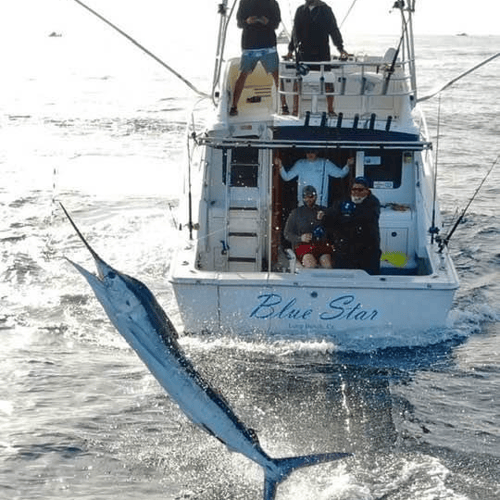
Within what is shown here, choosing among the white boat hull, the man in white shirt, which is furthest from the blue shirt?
the white boat hull

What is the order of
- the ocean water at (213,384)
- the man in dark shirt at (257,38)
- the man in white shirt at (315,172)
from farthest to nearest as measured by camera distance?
the man in dark shirt at (257,38)
the man in white shirt at (315,172)
the ocean water at (213,384)

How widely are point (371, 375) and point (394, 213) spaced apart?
7.57 ft

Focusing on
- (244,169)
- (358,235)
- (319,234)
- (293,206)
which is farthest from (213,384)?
(293,206)

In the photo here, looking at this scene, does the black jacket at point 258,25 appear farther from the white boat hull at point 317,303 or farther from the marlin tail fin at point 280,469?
the marlin tail fin at point 280,469

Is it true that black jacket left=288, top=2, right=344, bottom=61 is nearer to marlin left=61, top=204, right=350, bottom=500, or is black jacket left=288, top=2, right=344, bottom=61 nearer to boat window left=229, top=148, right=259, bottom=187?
boat window left=229, top=148, right=259, bottom=187

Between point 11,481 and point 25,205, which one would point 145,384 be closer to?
point 11,481

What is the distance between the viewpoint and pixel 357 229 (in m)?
11.5

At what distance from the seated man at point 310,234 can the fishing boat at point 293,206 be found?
262 millimetres

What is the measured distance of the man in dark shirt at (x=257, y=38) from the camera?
1313 cm

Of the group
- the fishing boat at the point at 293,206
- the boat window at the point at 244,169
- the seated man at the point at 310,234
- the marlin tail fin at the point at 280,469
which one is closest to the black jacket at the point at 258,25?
the fishing boat at the point at 293,206

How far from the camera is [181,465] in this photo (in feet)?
29.1

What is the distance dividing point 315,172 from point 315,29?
8.02 feet

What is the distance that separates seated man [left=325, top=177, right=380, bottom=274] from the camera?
1143 cm

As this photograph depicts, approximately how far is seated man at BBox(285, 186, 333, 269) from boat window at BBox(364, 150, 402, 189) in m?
1.20
